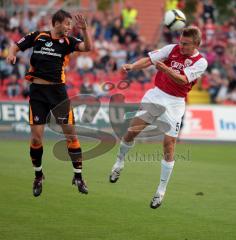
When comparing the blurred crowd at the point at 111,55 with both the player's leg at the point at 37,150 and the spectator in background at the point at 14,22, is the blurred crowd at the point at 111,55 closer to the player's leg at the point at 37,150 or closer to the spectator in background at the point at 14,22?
the spectator in background at the point at 14,22

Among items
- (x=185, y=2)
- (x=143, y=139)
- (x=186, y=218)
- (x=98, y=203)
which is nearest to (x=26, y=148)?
(x=143, y=139)

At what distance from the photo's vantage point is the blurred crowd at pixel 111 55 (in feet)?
76.0

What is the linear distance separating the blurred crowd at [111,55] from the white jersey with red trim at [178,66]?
1161 centimetres

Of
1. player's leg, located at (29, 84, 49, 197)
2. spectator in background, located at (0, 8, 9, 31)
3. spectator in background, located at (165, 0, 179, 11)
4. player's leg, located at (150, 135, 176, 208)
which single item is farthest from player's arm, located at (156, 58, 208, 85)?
spectator in background, located at (165, 0, 179, 11)

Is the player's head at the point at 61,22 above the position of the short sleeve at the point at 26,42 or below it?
above

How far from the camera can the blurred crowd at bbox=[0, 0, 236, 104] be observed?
23.2 metres

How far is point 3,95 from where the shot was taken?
890 inches

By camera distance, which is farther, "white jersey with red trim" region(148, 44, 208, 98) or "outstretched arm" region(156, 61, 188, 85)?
"white jersey with red trim" region(148, 44, 208, 98)

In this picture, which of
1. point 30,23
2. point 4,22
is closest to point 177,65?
point 4,22

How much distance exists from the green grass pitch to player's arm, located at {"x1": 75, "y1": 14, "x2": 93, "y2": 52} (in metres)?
2.28

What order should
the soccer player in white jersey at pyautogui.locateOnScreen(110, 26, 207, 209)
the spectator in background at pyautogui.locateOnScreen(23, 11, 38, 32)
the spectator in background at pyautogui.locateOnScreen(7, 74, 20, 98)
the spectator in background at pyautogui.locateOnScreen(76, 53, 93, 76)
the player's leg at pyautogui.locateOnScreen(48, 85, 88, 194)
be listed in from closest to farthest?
the soccer player in white jersey at pyautogui.locateOnScreen(110, 26, 207, 209) < the player's leg at pyautogui.locateOnScreen(48, 85, 88, 194) < the spectator in background at pyautogui.locateOnScreen(7, 74, 20, 98) < the spectator in background at pyautogui.locateOnScreen(76, 53, 93, 76) < the spectator in background at pyautogui.locateOnScreen(23, 11, 38, 32)

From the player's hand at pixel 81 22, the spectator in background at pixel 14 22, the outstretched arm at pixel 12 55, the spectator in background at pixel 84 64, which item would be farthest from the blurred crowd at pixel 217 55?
the player's hand at pixel 81 22

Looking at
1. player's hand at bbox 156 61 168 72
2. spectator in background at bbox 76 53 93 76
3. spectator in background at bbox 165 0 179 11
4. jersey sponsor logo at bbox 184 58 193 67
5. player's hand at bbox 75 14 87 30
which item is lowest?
spectator in background at bbox 76 53 93 76

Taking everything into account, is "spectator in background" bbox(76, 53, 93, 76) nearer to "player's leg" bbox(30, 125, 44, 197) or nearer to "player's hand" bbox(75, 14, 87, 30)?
"player's leg" bbox(30, 125, 44, 197)
